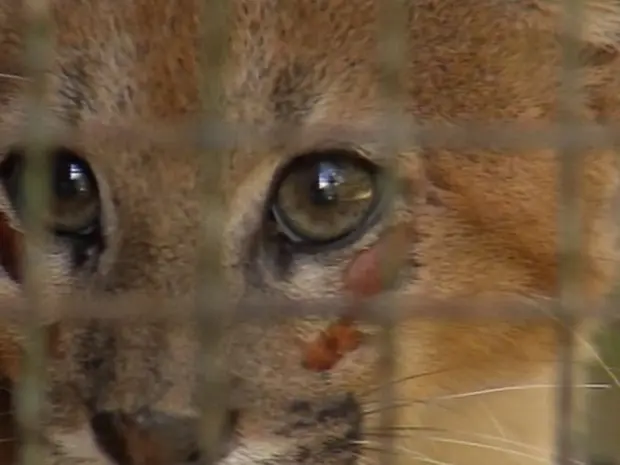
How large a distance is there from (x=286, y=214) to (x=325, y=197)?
38 millimetres

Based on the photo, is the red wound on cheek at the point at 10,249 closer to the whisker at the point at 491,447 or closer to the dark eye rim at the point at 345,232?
the dark eye rim at the point at 345,232

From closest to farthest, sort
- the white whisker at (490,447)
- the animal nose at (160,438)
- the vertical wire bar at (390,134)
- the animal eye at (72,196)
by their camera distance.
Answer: the vertical wire bar at (390,134)
the animal nose at (160,438)
the animal eye at (72,196)
the white whisker at (490,447)

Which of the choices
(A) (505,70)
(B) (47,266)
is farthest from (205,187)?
(A) (505,70)

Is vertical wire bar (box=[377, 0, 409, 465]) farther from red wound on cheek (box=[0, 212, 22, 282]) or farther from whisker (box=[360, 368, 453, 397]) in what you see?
red wound on cheek (box=[0, 212, 22, 282])

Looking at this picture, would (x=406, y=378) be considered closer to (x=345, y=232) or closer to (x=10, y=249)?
(x=345, y=232)

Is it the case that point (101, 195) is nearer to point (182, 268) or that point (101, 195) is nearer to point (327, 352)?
point (182, 268)

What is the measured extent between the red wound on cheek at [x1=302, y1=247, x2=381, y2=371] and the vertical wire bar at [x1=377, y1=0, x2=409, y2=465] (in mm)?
16

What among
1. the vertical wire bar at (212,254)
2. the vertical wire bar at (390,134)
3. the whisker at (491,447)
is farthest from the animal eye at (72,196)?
the whisker at (491,447)

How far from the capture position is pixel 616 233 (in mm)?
1295

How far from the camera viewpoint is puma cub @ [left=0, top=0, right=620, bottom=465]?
1028 millimetres

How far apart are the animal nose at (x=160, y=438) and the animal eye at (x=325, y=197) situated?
185 mm

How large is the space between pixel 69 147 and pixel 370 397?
335 millimetres

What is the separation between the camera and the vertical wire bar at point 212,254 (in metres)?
0.89

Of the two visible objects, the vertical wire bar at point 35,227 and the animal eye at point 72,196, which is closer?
the vertical wire bar at point 35,227
